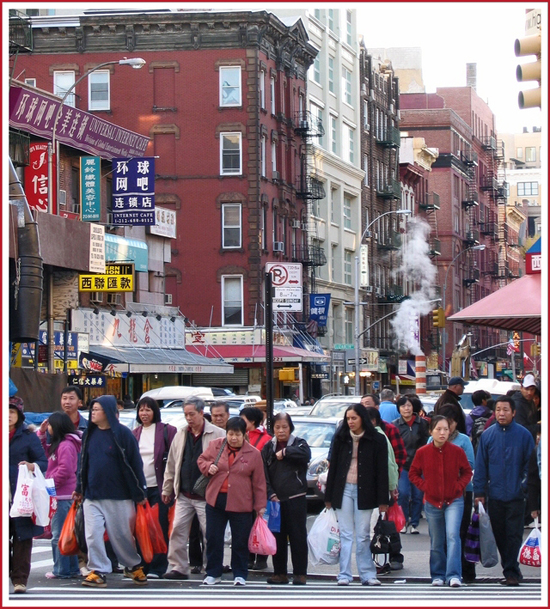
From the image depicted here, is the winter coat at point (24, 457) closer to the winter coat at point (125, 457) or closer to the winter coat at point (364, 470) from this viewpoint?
the winter coat at point (125, 457)

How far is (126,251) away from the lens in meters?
41.6

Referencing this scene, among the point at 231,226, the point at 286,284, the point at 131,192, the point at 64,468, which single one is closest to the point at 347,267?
the point at 231,226

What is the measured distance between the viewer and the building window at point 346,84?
70062mm

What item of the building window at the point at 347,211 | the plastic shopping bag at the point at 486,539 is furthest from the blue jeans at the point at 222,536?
the building window at the point at 347,211

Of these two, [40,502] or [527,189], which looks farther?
[527,189]

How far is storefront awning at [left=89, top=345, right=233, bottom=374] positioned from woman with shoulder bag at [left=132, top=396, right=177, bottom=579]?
26093 mm

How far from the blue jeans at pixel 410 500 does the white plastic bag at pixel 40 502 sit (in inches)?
246

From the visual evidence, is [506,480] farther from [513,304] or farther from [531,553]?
[513,304]

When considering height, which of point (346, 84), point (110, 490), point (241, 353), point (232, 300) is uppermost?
point (346, 84)

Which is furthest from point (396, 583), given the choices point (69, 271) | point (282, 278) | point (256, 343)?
point (256, 343)

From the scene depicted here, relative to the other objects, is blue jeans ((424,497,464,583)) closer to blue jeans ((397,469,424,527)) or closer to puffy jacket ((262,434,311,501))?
puffy jacket ((262,434,311,501))

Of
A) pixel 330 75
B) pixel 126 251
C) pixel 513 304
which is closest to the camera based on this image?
pixel 513 304

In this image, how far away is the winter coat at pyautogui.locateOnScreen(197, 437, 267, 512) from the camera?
1148 cm

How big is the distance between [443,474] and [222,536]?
2.22 m
